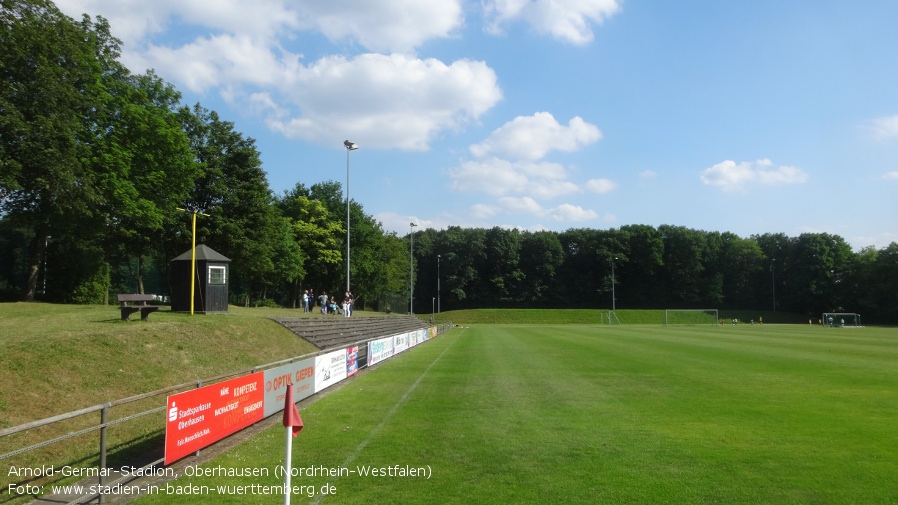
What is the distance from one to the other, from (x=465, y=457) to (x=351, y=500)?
2317 mm

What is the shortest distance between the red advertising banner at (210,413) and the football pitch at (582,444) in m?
0.42

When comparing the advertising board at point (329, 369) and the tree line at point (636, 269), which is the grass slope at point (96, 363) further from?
the tree line at point (636, 269)

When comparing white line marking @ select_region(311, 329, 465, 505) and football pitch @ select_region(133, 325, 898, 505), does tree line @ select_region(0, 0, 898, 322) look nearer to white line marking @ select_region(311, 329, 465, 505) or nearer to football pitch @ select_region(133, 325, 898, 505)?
white line marking @ select_region(311, 329, 465, 505)

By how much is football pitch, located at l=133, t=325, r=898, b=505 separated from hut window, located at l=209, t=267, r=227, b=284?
1023cm

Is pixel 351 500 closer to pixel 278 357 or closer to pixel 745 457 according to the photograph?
pixel 745 457

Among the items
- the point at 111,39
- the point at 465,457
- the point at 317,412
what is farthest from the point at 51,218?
the point at 465,457

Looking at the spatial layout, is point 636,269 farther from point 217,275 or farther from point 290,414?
point 290,414

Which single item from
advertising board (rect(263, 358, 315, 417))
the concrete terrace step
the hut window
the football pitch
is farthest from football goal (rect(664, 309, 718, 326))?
advertising board (rect(263, 358, 315, 417))

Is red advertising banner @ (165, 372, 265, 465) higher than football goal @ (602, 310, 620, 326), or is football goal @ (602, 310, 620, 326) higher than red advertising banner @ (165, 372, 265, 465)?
red advertising banner @ (165, 372, 265, 465)

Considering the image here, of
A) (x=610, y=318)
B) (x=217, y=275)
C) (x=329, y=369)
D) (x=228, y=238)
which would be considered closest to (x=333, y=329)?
(x=217, y=275)

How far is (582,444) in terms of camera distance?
9.06 m

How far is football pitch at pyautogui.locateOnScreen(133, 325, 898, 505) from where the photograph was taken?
6820mm

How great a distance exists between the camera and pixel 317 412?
12430 mm

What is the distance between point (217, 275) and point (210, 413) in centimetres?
1695
